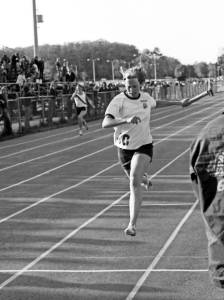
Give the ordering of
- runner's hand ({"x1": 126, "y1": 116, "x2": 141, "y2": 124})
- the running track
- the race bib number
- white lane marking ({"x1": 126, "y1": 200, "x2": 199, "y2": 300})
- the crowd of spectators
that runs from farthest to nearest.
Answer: the crowd of spectators, runner's hand ({"x1": 126, "y1": 116, "x2": 141, "y2": 124}), the running track, white lane marking ({"x1": 126, "y1": 200, "x2": 199, "y2": 300}), the race bib number

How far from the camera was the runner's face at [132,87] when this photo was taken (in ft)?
28.0

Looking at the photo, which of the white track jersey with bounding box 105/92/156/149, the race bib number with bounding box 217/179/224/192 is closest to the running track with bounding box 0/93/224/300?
the white track jersey with bounding box 105/92/156/149

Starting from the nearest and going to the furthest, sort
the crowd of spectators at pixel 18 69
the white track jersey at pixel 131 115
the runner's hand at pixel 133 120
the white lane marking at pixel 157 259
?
1. the white lane marking at pixel 157 259
2. the runner's hand at pixel 133 120
3. the white track jersey at pixel 131 115
4. the crowd of spectators at pixel 18 69

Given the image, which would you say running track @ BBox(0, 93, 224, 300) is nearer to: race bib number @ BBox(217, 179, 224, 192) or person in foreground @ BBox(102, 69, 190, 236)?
person in foreground @ BBox(102, 69, 190, 236)

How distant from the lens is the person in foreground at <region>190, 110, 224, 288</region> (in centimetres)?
342

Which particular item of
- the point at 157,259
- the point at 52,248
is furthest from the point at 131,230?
the point at 157,259

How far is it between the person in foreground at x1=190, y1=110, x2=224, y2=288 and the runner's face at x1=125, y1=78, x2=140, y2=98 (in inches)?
199

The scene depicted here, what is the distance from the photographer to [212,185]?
11.3 feet

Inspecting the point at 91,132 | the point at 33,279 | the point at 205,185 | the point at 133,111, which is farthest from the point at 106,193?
the point at 91,132

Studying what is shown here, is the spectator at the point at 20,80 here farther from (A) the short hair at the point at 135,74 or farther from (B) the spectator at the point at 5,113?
(A) the short hair at the point at 135,74

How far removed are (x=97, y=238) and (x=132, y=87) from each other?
179 cm

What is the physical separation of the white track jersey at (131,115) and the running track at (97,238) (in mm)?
1024

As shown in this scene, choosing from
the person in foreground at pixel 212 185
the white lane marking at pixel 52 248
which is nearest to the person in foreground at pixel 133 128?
the white lane marking at pixel 52 248

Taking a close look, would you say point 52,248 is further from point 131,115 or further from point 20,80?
point 20,80
